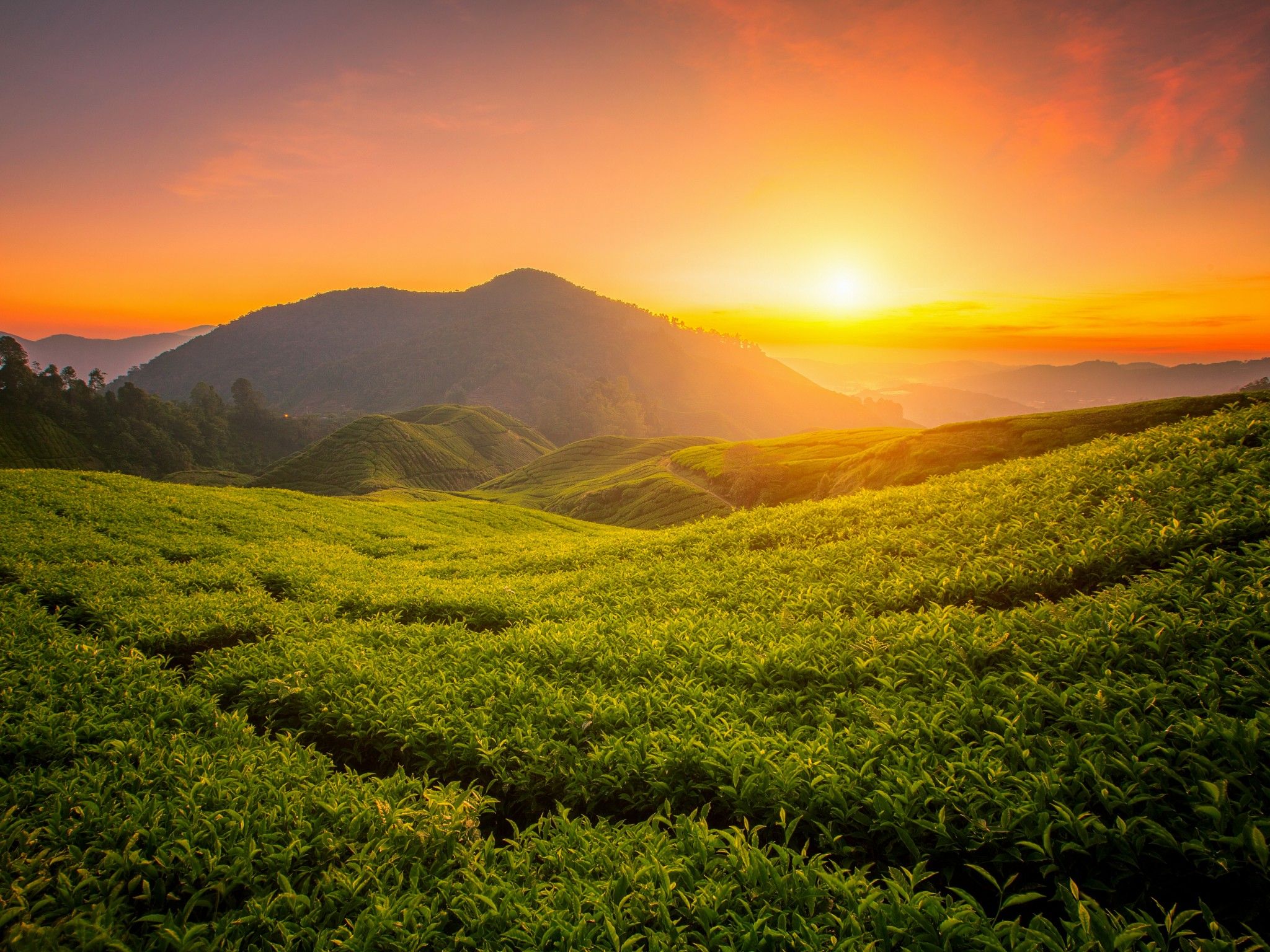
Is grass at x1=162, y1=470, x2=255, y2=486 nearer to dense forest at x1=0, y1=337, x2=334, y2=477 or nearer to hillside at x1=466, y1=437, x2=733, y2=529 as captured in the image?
dense forest at x1=0, y1=337, x2=334, y2=477

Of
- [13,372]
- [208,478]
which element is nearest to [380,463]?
[208,478]

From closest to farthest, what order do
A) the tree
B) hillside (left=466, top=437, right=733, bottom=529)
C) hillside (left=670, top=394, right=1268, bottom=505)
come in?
hillside (left=670, top=394, right=1268, bottom=505) < hillside (left=466, top=437, right=733, bottom=529) < the tree

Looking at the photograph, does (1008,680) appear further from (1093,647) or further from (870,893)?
(870,893)

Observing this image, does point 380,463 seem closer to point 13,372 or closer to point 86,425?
point 86,425

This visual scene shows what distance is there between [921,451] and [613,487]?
168 ft

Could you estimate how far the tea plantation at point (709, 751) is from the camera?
3.71 meters

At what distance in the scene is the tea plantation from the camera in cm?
371

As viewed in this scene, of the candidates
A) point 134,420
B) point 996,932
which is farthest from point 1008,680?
point 134,420

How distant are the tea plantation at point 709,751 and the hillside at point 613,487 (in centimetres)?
4942

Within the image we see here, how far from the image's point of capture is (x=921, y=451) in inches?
1775

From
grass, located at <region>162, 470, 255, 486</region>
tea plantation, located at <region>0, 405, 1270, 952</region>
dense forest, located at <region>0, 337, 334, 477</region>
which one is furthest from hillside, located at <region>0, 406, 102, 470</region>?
tea plantation, located at <region>0, 405, 1270, 952</region>

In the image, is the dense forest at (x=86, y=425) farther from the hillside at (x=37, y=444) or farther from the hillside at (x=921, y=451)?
the hillside at (x=921, y=451)

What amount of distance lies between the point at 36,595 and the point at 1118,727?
16.1 meters

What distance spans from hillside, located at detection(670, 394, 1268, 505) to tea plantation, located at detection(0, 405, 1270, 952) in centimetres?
1378
